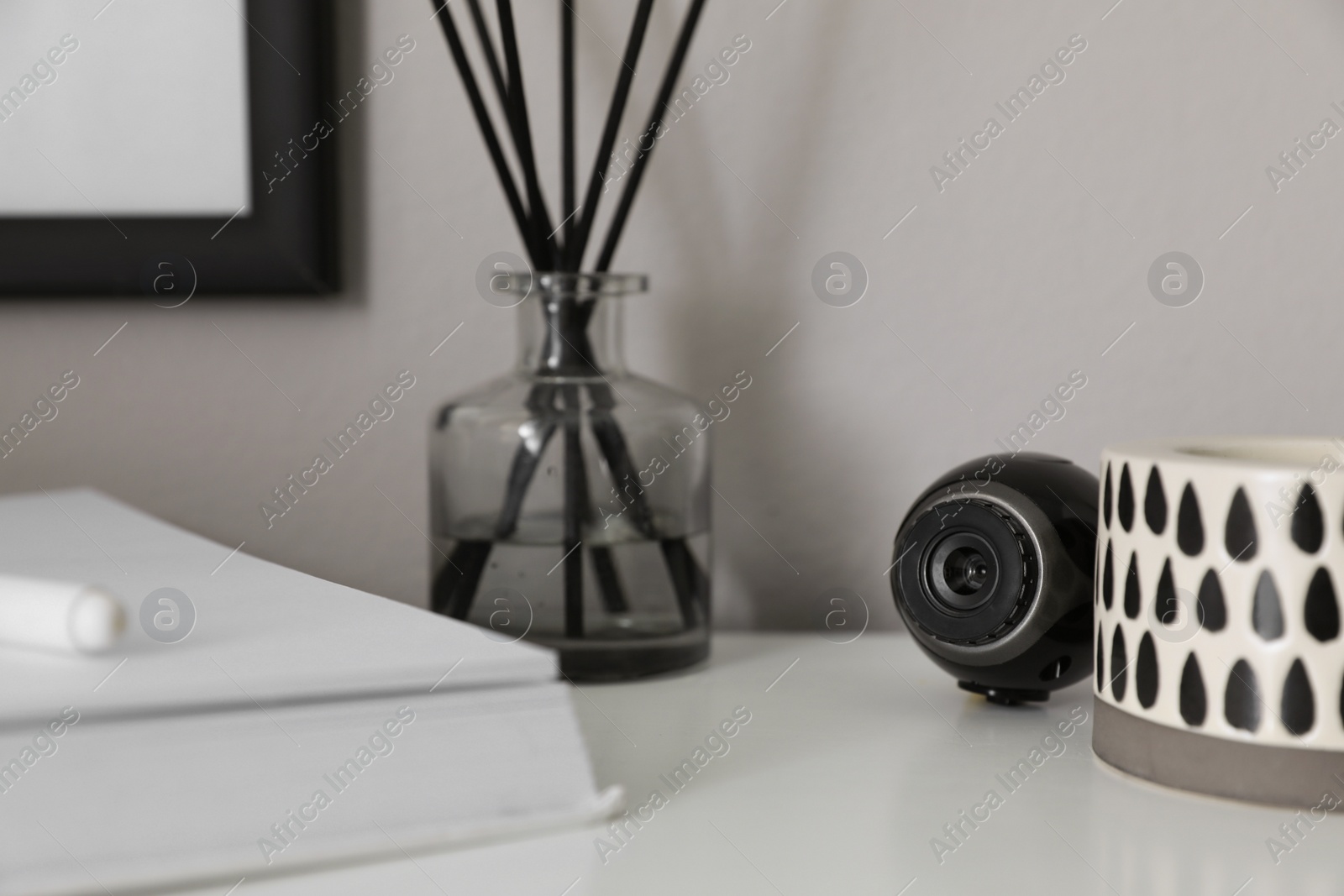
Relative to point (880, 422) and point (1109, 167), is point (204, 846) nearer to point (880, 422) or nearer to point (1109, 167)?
point (880, 422)

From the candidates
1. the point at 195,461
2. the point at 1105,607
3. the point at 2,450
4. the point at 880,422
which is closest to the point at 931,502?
the point at 1105,607

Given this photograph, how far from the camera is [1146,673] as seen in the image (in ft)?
1.32

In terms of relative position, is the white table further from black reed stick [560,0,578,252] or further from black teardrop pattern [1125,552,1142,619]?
black reed stick [560,0,578,252]

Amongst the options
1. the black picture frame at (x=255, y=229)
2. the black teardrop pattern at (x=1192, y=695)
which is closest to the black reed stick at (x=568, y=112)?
the black picture frame at (x=255, y=229)

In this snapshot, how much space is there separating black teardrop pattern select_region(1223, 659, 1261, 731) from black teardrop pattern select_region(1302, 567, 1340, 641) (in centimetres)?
2

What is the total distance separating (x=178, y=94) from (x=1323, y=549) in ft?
2.05

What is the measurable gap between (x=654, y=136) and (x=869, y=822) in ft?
1.19

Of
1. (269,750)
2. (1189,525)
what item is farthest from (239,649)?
(1189,525)

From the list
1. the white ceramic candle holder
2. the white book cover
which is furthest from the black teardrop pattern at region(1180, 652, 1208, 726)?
the white book cover

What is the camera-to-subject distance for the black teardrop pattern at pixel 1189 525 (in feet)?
1.28

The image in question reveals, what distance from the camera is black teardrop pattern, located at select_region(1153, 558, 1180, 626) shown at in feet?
1.31

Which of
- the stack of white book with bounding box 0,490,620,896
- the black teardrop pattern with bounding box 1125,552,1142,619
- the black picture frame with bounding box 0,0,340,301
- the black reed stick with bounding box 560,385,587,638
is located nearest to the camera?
the stack of white book with bounding box 0,490,620,896

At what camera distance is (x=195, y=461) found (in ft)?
2.33

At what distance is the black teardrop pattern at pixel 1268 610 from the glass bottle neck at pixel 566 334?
327 mm
